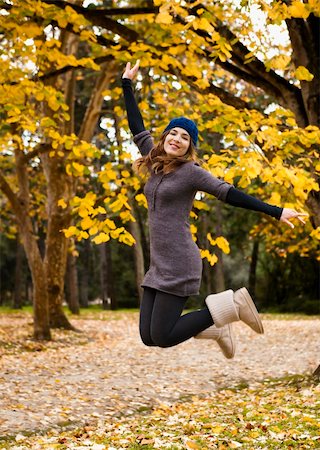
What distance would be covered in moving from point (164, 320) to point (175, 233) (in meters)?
0.60

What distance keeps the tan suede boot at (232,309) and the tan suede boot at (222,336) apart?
0.28 meters

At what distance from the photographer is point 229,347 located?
15.8 ft

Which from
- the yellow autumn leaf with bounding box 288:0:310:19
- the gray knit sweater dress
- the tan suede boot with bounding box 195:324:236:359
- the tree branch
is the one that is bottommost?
the tan suede boot with bounding box 195:324:236:359

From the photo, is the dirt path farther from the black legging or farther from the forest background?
the black legging

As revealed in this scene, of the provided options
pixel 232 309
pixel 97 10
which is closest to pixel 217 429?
pixel 232 309

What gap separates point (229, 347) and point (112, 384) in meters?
5.40

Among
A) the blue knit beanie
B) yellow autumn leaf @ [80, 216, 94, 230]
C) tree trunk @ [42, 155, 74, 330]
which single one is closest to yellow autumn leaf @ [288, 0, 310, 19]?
the blue knit beanie

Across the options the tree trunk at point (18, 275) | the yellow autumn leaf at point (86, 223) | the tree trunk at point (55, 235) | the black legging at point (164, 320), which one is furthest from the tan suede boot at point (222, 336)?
the tree trunk at point (18, 275)

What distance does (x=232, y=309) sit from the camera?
4406 mm

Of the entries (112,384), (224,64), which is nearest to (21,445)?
(112,384)

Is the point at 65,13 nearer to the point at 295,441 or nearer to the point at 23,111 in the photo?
the point at 23,111

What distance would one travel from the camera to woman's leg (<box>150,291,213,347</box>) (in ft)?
13.9

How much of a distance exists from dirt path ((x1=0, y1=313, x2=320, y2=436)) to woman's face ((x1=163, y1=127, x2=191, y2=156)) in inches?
149

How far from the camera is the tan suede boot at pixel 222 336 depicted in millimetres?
4660
